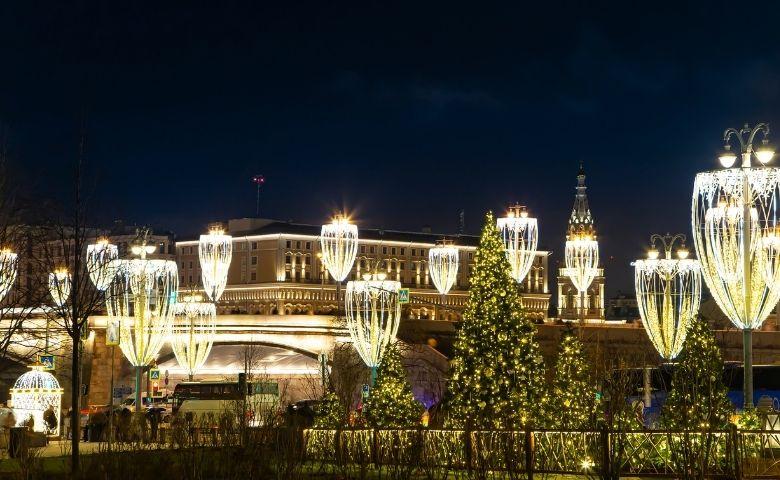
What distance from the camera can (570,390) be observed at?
30203 mm

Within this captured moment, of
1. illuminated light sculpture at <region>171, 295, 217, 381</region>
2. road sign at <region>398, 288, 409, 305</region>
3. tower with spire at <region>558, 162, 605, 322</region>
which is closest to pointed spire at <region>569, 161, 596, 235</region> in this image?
tower with spire at <region>558, 162, 605, 322</region>

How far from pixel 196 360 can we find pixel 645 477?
57821 mm

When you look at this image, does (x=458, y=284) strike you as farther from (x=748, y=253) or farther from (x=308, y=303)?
(x=748, y=253)

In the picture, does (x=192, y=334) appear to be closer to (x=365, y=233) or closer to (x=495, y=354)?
(x=495, y=354)

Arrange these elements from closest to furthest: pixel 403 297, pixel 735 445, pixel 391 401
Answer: pixel 735 445 → pixel 391 401 → pixel 403 297

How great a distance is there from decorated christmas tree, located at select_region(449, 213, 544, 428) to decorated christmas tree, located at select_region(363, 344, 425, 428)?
368 cm

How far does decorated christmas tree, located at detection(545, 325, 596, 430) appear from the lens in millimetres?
29594

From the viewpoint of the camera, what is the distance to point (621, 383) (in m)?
24.6

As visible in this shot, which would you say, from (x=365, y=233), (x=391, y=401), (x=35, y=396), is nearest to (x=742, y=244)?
(x=391, y=401)

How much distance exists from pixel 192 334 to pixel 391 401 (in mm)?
41163

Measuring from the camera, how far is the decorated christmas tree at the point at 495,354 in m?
29.6

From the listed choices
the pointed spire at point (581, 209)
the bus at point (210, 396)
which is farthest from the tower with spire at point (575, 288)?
the bus at point (210, 396)

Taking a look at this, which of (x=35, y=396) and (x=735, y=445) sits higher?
(x=35, y=396)

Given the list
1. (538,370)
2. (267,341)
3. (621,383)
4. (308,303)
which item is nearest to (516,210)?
(267,341)
